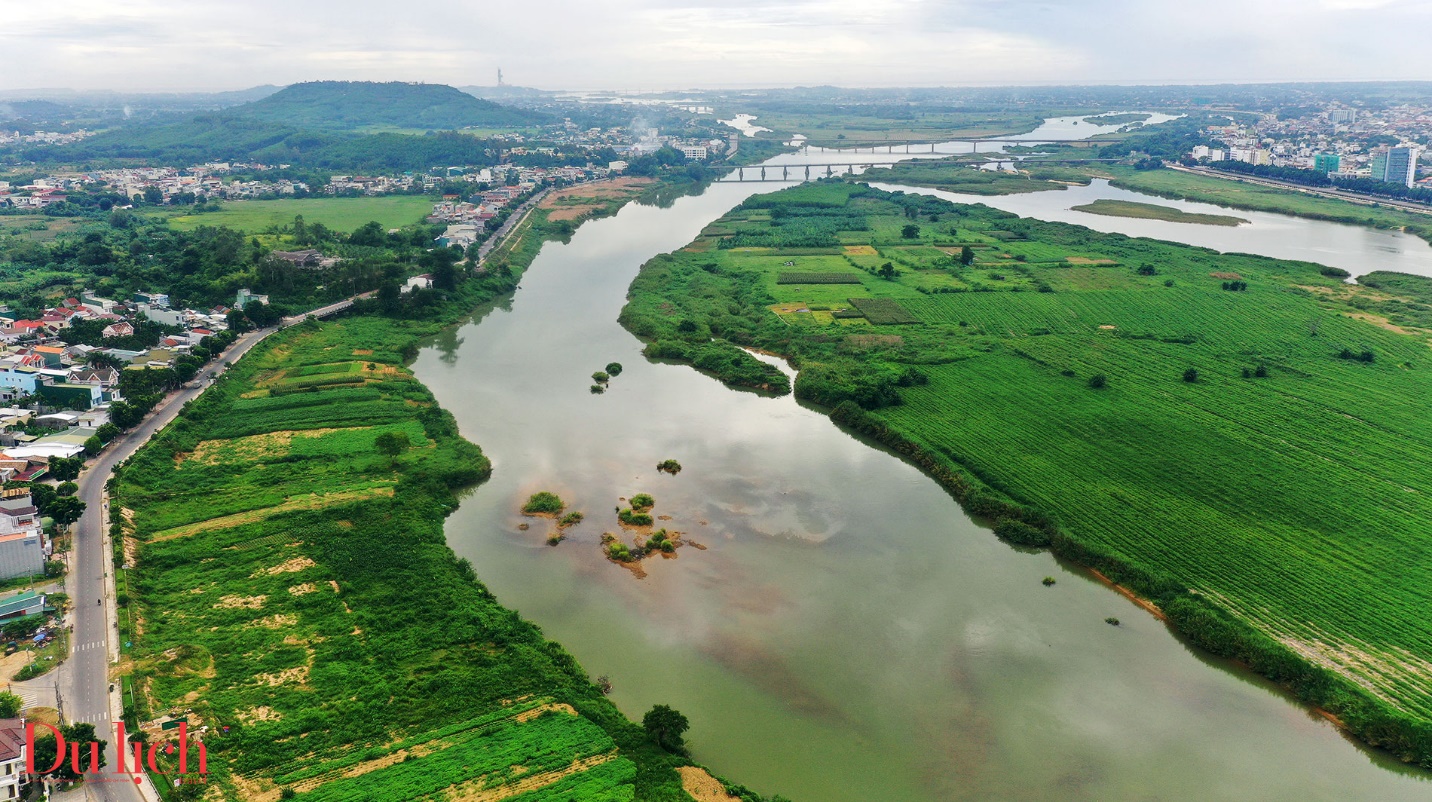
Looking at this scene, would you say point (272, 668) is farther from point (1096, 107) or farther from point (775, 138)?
point (1096, 107)

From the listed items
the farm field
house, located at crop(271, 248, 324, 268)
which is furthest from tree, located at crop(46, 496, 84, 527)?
house, located at crop(271, 248, 324, 268)

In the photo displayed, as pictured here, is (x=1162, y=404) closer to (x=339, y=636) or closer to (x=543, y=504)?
(x=543, y=504)

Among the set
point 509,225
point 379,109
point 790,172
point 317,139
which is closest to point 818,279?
point 509,225

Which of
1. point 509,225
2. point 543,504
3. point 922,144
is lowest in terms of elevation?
point 543,504

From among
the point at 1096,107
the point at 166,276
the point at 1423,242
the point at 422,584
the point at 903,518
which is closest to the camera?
the point at 422,584

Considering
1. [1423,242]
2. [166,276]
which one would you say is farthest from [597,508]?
[1423,242]

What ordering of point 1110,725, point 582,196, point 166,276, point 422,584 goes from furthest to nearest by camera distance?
1. point 582,196
2. point 166,276
3. point 422,584
4. point 1110,725
